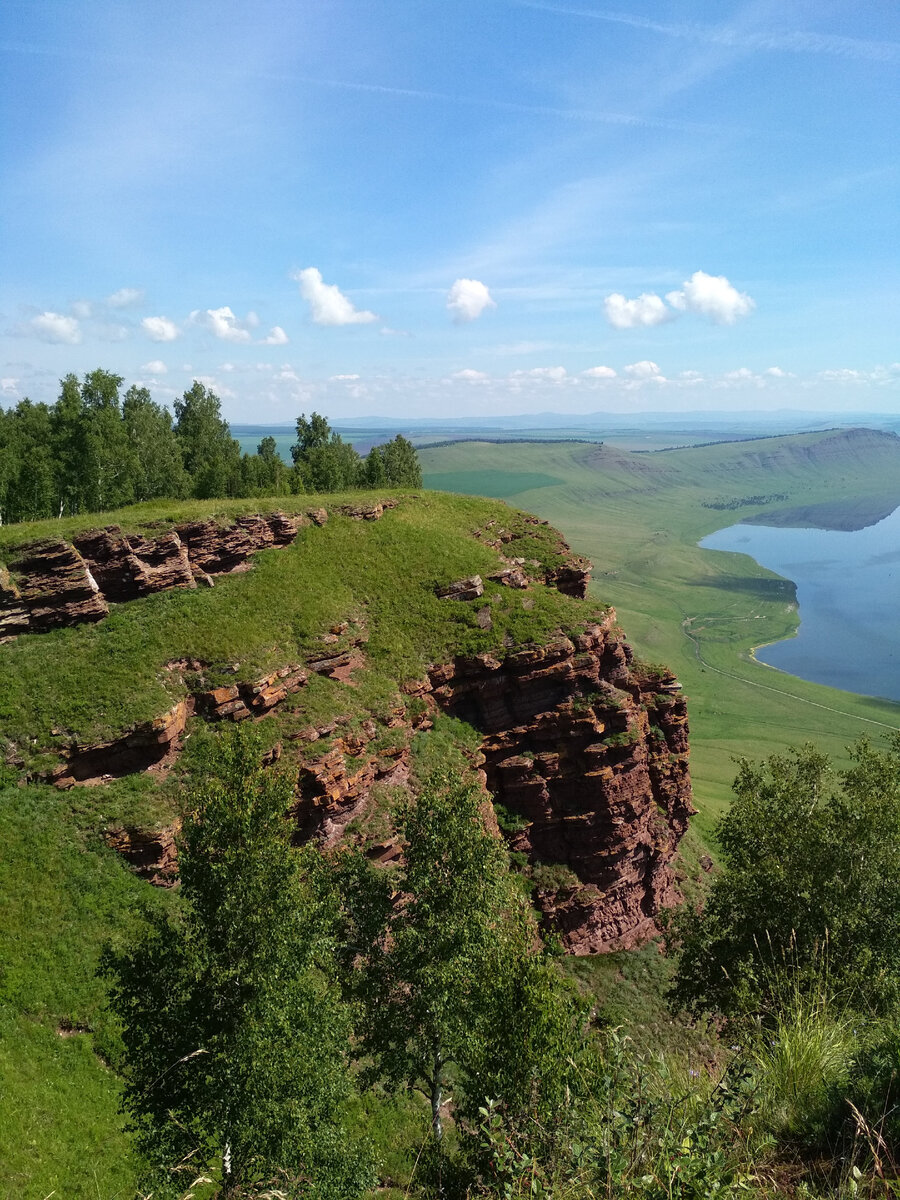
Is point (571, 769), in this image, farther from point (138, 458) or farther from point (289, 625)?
point (138, 458)

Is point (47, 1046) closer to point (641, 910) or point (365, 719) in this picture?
point (365, 719)

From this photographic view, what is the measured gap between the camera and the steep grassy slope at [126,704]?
19.8 m

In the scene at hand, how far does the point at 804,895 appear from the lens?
23.5 m

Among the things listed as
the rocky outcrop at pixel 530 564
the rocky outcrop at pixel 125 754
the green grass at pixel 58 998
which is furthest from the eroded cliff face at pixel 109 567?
the rocky outcrop at pixel 530 564

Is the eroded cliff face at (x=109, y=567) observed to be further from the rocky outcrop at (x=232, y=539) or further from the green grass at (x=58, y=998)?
the green grass at (x=58, y=998)

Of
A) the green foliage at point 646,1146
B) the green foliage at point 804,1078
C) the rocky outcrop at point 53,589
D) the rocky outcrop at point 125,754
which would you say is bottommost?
the rocky outcrop at point 125,754

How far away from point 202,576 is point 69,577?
24.0 feet

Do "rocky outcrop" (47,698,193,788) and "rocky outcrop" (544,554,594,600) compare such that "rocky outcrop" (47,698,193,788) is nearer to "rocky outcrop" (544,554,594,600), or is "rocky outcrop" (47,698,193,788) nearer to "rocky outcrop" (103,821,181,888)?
"rocky outcrop" (103,821,181,888)

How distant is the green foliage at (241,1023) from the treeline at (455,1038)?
5 cm

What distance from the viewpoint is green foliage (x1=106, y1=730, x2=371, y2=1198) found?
14.2 meters

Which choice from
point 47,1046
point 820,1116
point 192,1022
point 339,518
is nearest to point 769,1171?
point 820,1116

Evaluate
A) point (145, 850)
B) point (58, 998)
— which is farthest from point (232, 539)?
point (58, 998)

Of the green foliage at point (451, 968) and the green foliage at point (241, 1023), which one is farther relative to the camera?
the green foliage at point (451, 968)

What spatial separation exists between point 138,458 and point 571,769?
150ft
